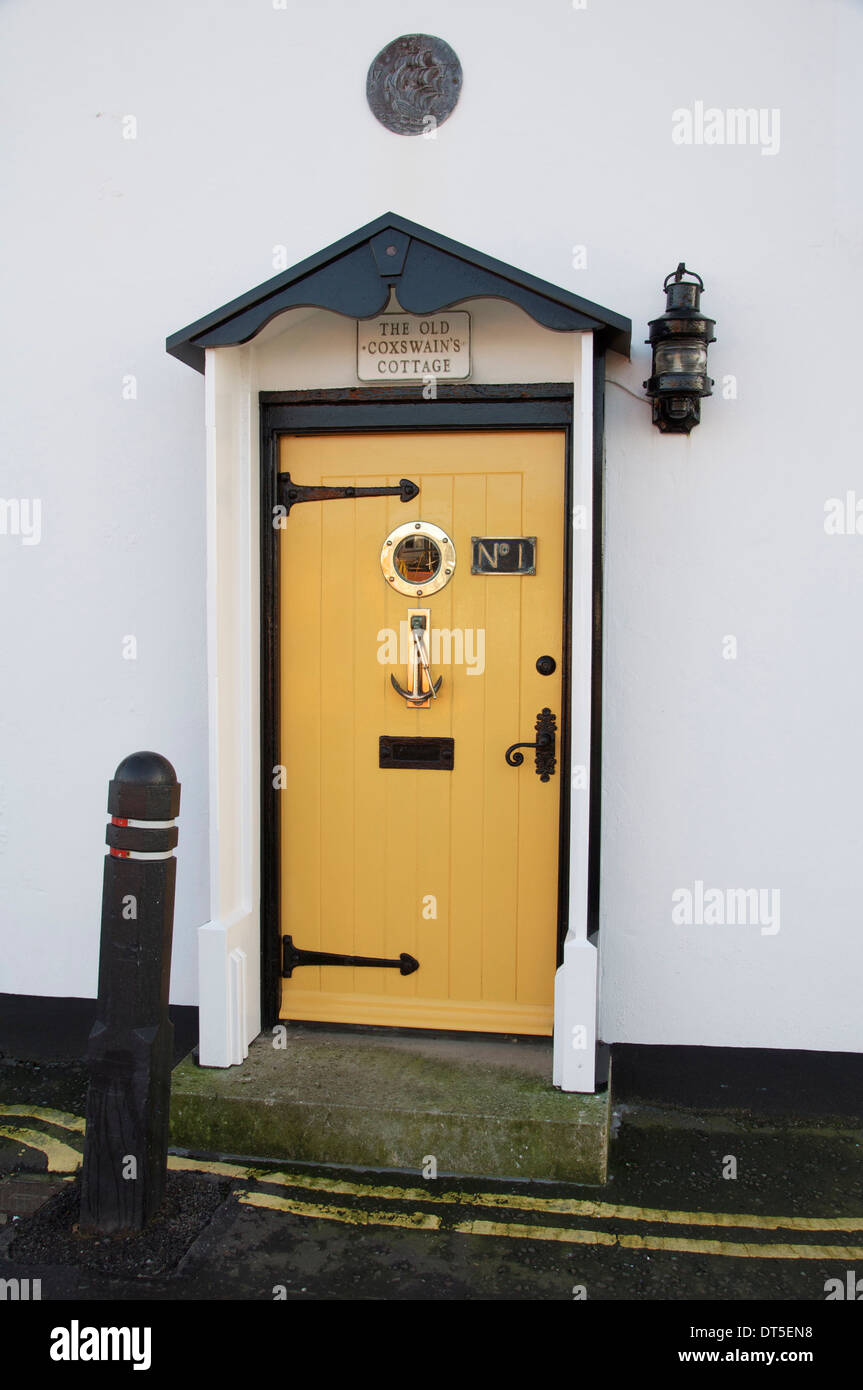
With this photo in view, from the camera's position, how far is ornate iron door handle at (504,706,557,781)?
3754mm

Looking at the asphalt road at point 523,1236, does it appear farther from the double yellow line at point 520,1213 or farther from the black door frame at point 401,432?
the black door frame at point 401,432

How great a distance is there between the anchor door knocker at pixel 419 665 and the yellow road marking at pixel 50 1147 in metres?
2.05

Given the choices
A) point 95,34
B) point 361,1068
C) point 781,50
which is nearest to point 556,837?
point 361,1068

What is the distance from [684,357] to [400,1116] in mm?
2849

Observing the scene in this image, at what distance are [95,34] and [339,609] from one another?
256 centimetres

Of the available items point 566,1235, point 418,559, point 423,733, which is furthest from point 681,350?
point 566,1235

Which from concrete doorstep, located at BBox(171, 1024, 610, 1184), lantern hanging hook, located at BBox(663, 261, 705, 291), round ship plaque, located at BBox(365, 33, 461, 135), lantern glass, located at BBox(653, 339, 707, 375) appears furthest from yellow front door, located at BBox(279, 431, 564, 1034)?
round ship plaque, located at BBox(365, 33, 461, 135)

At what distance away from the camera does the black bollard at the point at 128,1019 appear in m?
2.86

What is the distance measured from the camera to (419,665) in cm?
381

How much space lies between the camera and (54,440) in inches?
159

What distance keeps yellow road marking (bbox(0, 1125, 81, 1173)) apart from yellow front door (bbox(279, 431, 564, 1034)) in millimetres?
951

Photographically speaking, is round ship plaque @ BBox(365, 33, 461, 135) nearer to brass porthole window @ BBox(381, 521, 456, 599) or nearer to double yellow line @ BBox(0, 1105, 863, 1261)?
brass porthole window @ BBox(381, 521, 456, 599)

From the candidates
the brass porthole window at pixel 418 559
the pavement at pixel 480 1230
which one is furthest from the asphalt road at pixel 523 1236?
the brass porthole window at pixel 418 559

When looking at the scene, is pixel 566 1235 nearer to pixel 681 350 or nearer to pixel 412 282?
pixel 681 350
